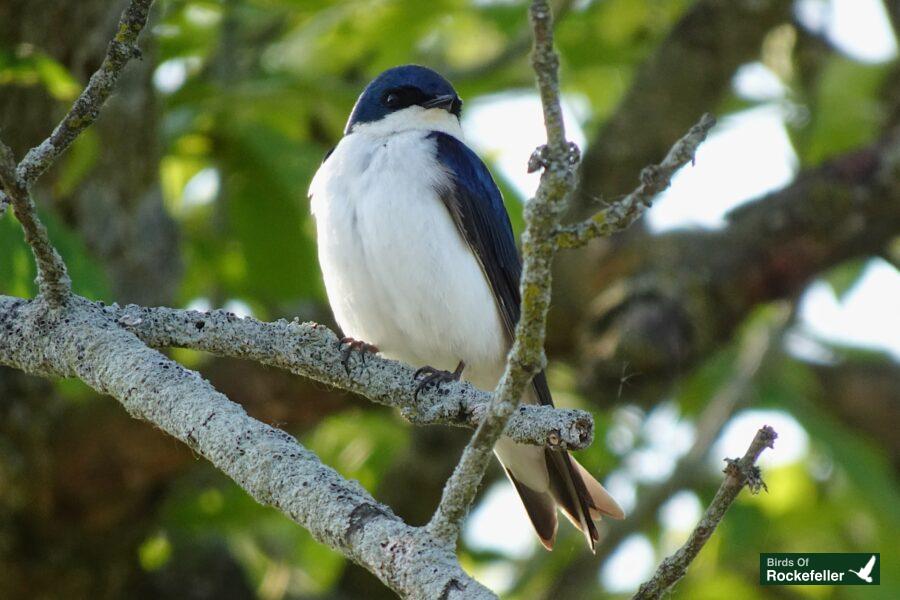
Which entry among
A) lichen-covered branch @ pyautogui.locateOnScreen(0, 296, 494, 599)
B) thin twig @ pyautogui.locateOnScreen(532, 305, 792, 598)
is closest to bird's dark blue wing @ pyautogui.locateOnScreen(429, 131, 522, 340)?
thin twig @ pyautogui.locateOnScreen(532, 305, 792, 598)

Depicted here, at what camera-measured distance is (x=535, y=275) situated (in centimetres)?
247

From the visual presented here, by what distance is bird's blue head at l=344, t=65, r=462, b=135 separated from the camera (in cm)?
598

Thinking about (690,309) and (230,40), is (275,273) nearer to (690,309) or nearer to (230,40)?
(230,40)

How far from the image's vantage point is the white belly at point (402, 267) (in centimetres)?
501

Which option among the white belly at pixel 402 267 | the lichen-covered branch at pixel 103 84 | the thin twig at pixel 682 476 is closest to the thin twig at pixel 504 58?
the thin twig at pixel 682 476

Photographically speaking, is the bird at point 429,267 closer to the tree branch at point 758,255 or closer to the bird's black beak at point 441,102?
the bird's black beak at point 441,102

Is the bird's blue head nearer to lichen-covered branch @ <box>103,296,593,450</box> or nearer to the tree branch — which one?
the tree branch

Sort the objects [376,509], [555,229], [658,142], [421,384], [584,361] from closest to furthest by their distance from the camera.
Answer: [555,229]
[376,509]
[421,384]
[584,361]
[658,142]

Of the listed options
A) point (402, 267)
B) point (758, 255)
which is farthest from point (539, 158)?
point (758, 255)

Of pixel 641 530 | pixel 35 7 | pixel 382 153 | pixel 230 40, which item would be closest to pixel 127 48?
pixel 382 153

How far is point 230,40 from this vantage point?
23.5 ft

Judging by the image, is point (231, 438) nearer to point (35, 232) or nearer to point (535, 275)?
point (35, 232)

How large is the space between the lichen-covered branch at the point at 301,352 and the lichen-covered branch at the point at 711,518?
0.71m

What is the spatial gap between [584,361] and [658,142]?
1839 millimetres
